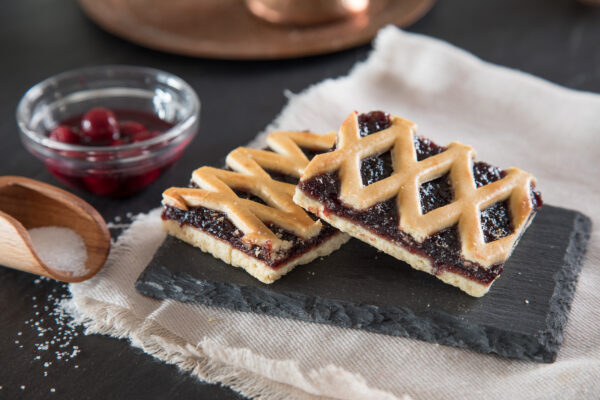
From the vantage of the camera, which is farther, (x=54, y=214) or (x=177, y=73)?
(x=177, y=73)

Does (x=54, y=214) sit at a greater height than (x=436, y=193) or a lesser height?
lesser

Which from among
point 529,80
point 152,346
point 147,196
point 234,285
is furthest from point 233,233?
point 529,80

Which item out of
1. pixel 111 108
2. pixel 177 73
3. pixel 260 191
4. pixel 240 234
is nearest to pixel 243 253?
pixel 240 234

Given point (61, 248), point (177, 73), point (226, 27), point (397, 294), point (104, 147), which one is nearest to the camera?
point (397, 294)

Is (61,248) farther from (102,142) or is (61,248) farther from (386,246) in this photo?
(386,246)

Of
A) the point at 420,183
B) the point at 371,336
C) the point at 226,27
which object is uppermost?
the point at 420,183

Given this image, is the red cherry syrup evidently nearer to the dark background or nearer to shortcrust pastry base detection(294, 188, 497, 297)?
the dark background

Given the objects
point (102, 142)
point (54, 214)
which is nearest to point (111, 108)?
point (102, 142)

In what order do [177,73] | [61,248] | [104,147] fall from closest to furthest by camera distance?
[61,248]
[104,147]
[177,73]

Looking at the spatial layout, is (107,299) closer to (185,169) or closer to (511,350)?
(185,169)
